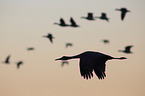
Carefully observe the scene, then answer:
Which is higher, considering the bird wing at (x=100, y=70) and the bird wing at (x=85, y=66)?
the bird wing at (x=85, y=66)

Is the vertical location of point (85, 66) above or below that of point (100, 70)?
above

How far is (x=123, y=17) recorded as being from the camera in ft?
90.8

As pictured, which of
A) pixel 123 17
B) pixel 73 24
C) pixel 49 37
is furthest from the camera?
pixel 49 37

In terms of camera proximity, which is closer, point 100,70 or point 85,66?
point 85,66

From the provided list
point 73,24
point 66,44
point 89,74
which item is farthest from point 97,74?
point 66,44

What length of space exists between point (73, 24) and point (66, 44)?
60.3 ft

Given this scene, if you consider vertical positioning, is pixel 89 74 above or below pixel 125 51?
above

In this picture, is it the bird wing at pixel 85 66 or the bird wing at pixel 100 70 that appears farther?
the bird wing at pixel 100 70

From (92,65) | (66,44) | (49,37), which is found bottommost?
(66,44)

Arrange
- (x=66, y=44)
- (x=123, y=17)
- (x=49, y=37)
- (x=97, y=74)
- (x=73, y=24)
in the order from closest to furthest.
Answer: (x=97, y=74)
(x=123, y=17)
(x=73, y=24)
(x=49, y=37)
(x=66, y=44)

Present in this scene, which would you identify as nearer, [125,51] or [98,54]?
[98,54]

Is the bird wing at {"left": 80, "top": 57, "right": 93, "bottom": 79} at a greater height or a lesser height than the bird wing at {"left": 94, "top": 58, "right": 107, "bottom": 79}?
greater

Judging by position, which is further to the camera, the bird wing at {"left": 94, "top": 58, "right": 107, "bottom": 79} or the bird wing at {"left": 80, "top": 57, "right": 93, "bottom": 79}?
the bird wing at {"left": 94, "top": 58, "right": 107, "bottom": 79}

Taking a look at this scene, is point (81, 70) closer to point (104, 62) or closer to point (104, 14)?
point (104, 62)
